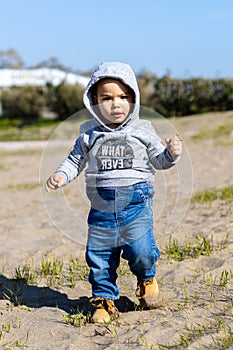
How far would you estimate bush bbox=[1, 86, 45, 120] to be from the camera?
84.0 feet

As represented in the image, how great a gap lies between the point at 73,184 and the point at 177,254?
4559 millimetres

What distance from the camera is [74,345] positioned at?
8.50 ft

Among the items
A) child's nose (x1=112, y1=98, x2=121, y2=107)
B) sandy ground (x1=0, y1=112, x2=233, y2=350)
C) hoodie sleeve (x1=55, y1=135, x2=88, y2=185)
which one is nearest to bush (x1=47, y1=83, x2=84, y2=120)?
sandy ground (x1=0, y1=112, x2=233, y2=350)

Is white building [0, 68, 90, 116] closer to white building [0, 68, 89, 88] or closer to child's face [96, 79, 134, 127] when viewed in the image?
white building [0, 68, 89, 88]

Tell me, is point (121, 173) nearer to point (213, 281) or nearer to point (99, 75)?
point (99, 75)

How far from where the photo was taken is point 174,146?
2.74 meters

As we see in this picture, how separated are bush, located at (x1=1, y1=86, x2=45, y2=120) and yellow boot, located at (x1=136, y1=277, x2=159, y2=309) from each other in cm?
2311

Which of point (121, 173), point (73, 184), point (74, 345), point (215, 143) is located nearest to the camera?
point (74, 345)

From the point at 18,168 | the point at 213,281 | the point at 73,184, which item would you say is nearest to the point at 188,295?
the point at 213,281

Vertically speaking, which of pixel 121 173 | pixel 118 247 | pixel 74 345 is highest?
pixel 121 173

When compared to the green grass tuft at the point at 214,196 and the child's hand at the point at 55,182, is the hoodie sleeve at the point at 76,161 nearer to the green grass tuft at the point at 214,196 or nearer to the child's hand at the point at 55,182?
the child's hand at the point at 55,182

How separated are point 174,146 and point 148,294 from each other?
85 centimetres

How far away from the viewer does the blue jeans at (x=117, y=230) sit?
283 centimetres

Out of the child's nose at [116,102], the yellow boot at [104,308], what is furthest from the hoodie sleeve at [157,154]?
the yellow boot at [104,308]
